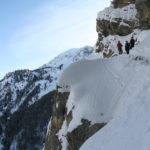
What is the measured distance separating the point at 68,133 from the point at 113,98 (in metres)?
4.54

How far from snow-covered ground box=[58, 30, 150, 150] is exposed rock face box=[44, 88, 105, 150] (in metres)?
0.45

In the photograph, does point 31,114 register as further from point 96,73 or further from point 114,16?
point 96,73

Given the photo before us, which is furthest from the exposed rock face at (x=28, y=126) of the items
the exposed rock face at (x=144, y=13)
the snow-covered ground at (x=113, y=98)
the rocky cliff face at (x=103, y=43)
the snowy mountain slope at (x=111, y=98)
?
the snow-covered ground at (x=113, y=98)

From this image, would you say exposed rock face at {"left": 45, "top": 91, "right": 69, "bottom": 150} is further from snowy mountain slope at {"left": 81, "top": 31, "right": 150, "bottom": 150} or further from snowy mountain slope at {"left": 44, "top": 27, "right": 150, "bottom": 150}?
snowy mountain slope at {"left": 81, "top": 31, "right": 150, "bottom": 150}

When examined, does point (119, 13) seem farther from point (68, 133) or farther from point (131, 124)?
point (131, 124)

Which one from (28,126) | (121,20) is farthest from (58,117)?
(28,126)

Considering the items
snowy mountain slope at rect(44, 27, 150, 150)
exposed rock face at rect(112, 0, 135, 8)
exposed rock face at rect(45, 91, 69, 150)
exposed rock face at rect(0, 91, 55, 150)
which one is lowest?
exposed rock face at rect(0, 91, 55, 150)

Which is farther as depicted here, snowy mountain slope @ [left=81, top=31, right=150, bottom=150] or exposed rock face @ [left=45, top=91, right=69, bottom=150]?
exposed rock face @ [left=45, top=91, right=69, bottom=150]

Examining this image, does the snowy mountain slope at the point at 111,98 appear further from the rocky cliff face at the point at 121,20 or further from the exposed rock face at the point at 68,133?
the rocky cliff face at the point at 121,20

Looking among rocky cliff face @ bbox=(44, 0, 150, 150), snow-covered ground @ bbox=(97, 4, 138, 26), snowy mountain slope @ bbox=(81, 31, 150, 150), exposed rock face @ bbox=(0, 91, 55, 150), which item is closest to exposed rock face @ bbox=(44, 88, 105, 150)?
rocky cliff face @ bbox=(44, 0, 150, 150)

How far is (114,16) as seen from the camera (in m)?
39.3

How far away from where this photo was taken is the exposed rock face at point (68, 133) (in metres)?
14.8

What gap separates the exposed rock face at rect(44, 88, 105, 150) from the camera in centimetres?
1480

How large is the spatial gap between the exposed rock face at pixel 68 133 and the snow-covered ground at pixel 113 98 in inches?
17.9
